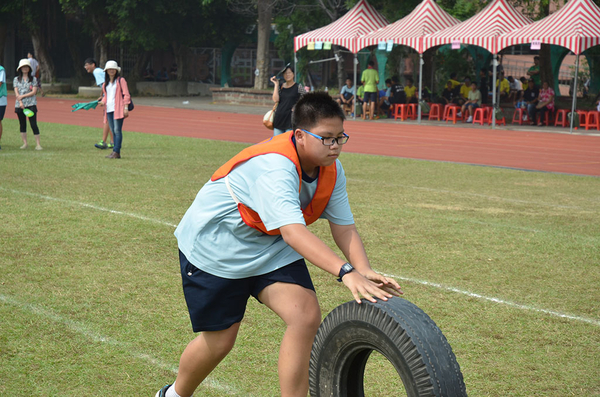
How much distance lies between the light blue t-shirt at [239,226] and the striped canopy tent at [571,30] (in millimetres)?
19390

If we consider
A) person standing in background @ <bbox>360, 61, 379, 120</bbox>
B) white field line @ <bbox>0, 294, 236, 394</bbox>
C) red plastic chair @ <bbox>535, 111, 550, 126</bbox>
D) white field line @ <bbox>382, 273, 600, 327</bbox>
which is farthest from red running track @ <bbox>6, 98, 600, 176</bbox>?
white field line @ <bbox>0, 294, 236, 394</bbox>

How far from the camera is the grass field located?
13.8 feet

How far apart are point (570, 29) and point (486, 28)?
2.85m

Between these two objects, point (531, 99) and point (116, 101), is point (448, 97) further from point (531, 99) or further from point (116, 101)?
point (116, 101)

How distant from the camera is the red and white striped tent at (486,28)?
23031mm

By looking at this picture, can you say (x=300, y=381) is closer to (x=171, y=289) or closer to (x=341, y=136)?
(x=341, y=136)

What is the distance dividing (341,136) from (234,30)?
41.0 meters

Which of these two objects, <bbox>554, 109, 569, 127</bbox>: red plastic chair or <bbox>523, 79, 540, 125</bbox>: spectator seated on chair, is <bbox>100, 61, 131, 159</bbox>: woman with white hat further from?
<bbox>523, 79, 540, 125</bbox>: spectator seated on chair

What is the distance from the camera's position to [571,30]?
2130cm

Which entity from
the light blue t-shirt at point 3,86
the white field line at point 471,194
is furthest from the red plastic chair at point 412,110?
the light blue t-shirt at point 3,86

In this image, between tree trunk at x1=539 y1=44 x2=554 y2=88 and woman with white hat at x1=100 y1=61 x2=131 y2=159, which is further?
tree trunk at x1=539 y1=44 x2=554 y2=88

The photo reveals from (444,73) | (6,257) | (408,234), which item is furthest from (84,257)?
(444,73)

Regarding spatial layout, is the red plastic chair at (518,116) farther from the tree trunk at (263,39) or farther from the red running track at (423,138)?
the tree trunk at (263,39)

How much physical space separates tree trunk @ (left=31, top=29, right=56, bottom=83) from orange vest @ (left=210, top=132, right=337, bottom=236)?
4354 centimetres
